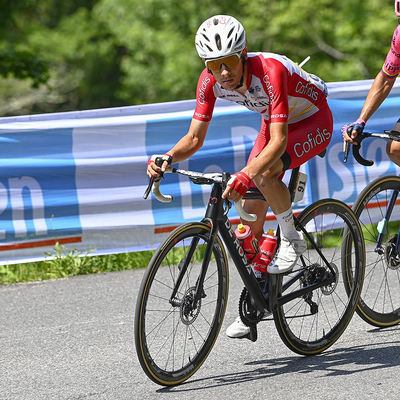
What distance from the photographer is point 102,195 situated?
687 cm

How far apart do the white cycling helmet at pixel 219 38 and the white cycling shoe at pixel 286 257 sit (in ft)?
4.12

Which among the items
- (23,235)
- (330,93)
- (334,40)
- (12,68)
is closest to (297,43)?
(334,40)

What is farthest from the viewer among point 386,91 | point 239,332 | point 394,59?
point 386,91

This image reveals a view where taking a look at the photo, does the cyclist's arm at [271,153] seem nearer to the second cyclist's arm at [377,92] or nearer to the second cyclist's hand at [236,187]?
the second cyclist's hand at [236,187]

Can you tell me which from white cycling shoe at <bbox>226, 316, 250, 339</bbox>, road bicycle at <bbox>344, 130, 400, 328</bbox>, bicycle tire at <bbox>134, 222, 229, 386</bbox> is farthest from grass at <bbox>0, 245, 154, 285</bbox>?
white cycling shoe at <bbox>226, 316, 250, 339</bbox>

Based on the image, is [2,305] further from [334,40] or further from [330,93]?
[334,40]

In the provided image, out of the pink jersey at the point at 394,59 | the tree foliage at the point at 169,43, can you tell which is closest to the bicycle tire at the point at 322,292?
the pink jersey at the point at 394,59

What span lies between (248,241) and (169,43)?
76.7 feet

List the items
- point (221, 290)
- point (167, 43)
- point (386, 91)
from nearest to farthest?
point (221, 290) < point (386, 91) < point (167, 43)

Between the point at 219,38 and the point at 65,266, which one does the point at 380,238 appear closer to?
the point at 219,38

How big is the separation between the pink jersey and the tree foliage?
52.7 ft

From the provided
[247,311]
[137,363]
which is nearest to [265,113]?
[247,311]

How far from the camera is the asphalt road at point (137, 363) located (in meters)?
3.80

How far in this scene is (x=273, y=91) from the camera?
378 cm
